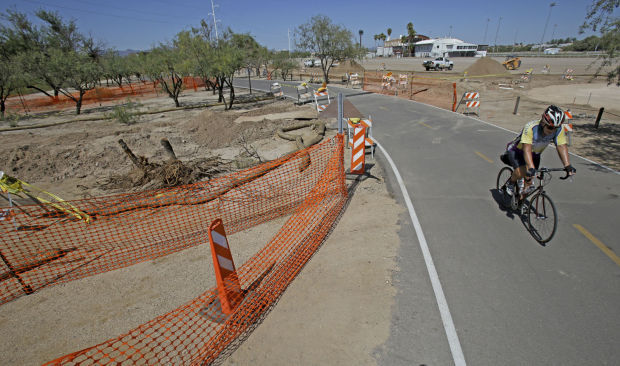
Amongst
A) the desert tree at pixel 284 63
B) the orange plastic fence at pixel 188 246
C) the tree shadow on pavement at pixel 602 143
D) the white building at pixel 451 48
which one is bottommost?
the orange plastic fence at pixel 188 246

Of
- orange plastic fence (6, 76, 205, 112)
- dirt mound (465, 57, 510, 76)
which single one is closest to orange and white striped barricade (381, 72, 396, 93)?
dirt mound (465, 57, 510, 76)

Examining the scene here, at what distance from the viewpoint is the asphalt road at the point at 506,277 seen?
321cm

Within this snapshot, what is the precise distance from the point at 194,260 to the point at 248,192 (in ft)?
9.19

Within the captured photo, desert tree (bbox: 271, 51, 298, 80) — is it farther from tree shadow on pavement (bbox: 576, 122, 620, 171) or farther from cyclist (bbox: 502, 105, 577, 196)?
cyclist (bbox: 502, 105, 577, 196)

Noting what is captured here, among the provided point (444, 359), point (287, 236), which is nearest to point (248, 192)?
point (287, 236)

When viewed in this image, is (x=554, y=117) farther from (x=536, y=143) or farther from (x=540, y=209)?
(x=540, y=209)

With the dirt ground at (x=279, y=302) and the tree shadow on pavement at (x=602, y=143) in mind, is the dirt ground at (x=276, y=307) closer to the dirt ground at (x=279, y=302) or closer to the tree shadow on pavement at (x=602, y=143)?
the dirt ground at (x=279, y=302)

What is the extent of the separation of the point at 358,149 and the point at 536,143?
3782 millimetres

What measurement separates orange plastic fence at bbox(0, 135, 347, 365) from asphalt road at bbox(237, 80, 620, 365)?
1751 millimetres

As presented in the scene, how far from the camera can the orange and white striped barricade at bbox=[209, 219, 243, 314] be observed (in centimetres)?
342

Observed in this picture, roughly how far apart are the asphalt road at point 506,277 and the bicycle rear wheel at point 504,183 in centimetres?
18

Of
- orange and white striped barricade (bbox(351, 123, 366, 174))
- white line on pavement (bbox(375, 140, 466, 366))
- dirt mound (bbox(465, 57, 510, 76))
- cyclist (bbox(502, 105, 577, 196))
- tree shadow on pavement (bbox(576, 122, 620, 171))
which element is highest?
dirt mound (bbox(465, 57, 510, 76))

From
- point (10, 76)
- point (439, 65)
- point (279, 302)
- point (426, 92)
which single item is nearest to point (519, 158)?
point (279, 302)

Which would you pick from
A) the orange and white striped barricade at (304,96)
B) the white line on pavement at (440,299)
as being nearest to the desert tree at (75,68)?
the orange and white striped barricade at (304,96)
